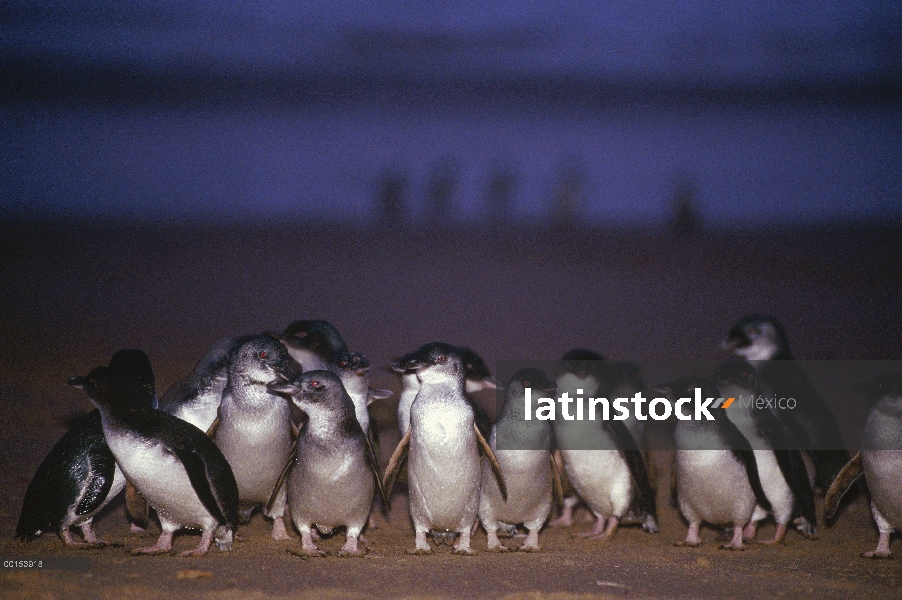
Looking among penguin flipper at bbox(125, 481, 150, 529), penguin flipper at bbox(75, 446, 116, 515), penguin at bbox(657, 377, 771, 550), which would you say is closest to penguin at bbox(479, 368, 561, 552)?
penguin at bbox(657, 377, 771, 550)

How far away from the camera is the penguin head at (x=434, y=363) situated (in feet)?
17.2

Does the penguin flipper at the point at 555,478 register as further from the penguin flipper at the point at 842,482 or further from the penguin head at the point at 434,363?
the penguin flipper at the point at 842,482

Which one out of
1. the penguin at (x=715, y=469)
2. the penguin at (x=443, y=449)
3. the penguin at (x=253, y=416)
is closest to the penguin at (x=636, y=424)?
the penguin at (x=715, y=469)

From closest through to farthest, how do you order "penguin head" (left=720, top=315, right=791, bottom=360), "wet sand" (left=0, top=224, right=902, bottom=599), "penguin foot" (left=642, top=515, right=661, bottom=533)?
1. "wet sand" (left=0, top=224, right=902, bottom=599)
2. "penguin foot" (left=642, top=515, right=661, bottom=533)
3. "penguin head" (left=720, top=315, right=791, bottom=360)

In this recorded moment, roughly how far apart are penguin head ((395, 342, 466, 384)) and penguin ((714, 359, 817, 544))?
1882 mm

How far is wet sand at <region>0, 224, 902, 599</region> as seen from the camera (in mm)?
4531

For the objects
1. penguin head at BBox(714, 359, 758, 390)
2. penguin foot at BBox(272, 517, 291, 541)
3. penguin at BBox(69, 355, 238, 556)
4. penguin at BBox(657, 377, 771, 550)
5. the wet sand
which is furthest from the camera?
penguin head at BBox(714, 359, 758, 390)

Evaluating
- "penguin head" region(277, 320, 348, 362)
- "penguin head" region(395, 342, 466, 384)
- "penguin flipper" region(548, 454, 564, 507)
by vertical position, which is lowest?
"penguin flipper" region(548, 454, 564, 507)

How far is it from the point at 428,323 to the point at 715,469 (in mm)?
8341

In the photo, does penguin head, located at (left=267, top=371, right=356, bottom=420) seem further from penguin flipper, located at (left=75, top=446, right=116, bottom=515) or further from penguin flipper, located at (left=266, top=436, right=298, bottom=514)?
penguin flipper, located at (left=75, top=446, right=116, bottom=515)

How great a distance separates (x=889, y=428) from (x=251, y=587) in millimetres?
3719

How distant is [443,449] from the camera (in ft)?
17.2

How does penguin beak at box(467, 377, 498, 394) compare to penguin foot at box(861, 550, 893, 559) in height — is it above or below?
above

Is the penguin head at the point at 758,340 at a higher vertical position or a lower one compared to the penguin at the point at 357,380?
higher
